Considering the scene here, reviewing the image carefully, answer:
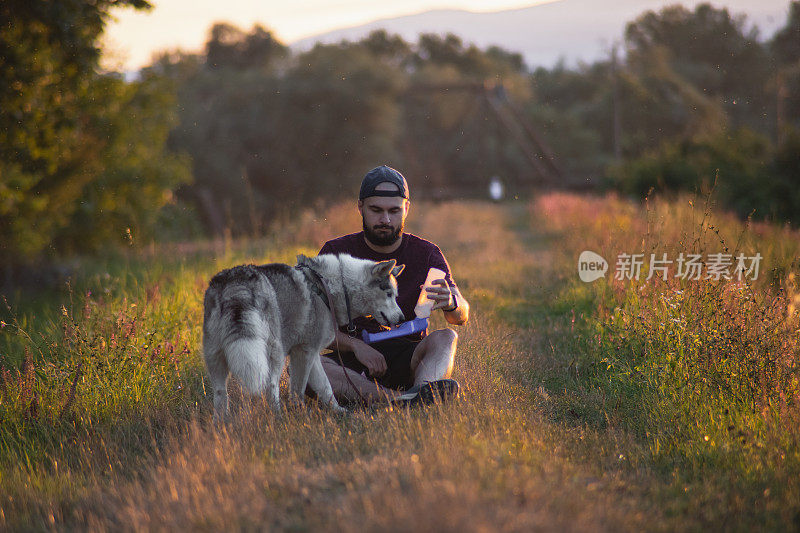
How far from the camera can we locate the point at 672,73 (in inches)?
1914

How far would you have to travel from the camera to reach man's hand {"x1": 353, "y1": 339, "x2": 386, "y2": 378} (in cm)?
546

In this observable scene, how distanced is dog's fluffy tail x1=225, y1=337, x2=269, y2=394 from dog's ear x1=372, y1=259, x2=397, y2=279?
132cm

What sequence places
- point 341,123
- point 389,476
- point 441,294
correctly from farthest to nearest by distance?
1. point 341,123
2. point 441,294
3. point 389,476

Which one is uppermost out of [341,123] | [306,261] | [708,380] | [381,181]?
[341,123]

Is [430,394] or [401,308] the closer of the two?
[430,394]

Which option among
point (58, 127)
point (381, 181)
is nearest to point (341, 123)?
point (58, 127)

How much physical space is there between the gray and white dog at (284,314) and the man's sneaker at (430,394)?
0.70m

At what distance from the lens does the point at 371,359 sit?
547cm

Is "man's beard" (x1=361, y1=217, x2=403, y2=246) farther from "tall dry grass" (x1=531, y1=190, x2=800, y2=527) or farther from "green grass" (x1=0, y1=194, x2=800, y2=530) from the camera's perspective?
"tall dry grass" (x1=531, y1=190, x2=800, y2=527)

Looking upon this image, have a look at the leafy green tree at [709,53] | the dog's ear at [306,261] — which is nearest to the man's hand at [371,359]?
the dog's ear at [306,261]

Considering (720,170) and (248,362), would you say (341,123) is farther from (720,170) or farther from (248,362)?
(248,362)

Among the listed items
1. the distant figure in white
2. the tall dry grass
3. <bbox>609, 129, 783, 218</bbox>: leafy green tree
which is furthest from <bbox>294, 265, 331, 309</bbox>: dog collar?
the distant figure in white

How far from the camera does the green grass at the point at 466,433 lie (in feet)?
10.4

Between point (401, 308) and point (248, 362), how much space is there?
1.89m
